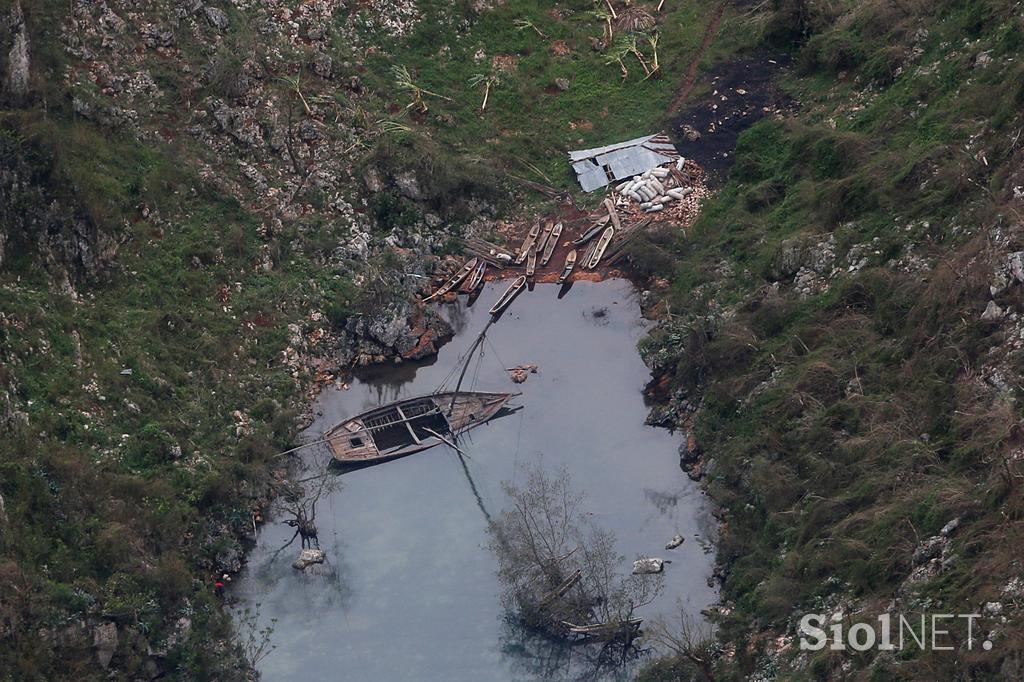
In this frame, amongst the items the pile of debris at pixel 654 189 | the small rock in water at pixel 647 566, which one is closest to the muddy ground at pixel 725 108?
the pile of debris at pixel 654 189

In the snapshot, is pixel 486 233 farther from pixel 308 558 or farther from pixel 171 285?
pixel 308 558

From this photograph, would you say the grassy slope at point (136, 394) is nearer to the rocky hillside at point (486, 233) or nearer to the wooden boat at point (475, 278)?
the rocky hillside at point (486, 233)

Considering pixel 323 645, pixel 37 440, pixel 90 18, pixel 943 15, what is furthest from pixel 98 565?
pixel 943 15

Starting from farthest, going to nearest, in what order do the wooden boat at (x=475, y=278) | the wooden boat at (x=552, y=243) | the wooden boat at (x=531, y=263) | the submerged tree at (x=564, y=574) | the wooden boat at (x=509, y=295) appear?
the wooden boat at (x=552, y=243) → the wooden boat at (x=531, y=263) → the wooden boat at (x=475, y=278) → the wooden boat at (x=509, y=295) → the submerged tree at (x=564, y=574)

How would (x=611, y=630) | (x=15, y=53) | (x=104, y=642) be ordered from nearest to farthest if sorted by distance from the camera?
1. (x=104, y=642)
2. (x=611, y=630)
3. (x=15, y=53)

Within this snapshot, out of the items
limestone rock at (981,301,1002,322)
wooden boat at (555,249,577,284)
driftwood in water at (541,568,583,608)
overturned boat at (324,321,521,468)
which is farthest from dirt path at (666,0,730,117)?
driftwood in water at (541,568,583,608)

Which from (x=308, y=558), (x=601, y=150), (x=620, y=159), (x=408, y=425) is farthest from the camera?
(x=601, y=150)

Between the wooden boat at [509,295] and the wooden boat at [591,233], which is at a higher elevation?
the wooden boat at [591,233]

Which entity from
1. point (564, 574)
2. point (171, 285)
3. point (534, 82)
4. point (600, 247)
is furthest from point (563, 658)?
point (534, 82)
